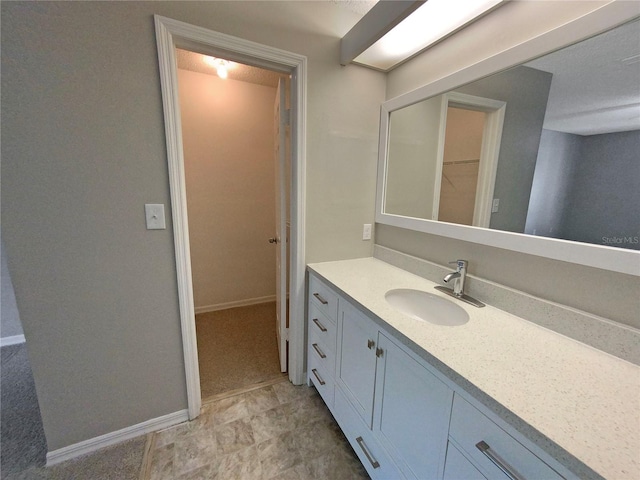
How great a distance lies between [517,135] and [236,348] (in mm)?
2378

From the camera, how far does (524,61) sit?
988 mm

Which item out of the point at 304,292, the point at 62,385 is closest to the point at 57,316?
the point at 62,385

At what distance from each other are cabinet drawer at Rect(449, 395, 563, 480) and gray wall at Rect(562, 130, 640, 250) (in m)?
0.69

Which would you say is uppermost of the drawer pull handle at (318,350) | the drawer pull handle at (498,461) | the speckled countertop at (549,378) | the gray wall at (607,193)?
the gray wall at (607,193)

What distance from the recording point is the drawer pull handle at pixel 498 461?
60cm

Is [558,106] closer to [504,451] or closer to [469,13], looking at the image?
[469,13]

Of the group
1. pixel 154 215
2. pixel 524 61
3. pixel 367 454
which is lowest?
pixel 367 454

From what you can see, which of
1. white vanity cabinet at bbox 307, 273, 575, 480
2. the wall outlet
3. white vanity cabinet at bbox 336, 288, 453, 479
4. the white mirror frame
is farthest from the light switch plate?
the white mirror frame

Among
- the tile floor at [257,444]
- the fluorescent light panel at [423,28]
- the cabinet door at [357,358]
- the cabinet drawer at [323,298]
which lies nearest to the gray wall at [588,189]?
the fluorescent light panel at [423,28]

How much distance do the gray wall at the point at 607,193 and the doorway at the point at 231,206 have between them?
187cm

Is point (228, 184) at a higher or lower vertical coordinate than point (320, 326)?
higher

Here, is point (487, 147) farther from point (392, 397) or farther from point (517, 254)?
point (392, 397)

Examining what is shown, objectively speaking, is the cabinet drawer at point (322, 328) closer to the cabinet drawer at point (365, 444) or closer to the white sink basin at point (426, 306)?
the cabinet drawer at point (365, 444)

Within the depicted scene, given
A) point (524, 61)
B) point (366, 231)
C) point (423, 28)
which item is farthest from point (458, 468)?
point (423, 28)
